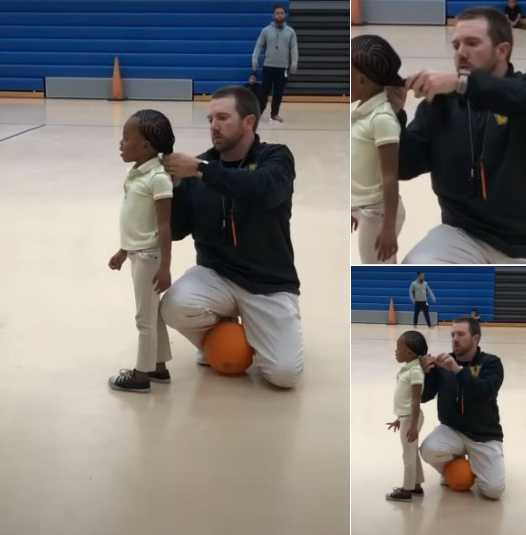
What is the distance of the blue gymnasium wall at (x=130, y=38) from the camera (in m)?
9.11

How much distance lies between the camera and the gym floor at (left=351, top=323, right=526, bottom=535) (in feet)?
4.98

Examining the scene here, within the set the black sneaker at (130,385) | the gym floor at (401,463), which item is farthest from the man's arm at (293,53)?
the gym floor at (401,463)

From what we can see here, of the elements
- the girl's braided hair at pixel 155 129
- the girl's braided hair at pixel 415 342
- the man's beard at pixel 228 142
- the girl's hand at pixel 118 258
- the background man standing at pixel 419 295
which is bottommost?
the girl's hand at pixel 118 258

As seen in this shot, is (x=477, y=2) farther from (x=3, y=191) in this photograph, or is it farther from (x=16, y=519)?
(x=3, y=191)

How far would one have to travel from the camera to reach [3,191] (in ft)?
15.6

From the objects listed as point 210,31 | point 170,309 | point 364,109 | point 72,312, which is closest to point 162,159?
point 170,309

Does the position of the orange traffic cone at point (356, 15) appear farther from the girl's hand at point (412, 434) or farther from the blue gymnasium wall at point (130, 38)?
the blue gymnasium wall at point (130, 38)

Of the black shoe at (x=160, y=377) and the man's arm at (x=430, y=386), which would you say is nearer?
the man's arm at (x=430, y=386)

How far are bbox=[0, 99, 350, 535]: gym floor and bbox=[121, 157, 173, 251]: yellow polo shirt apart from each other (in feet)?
1.54

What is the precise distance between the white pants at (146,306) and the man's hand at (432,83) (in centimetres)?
148

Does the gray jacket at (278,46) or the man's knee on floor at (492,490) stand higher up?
the gray jacket at (278,46)

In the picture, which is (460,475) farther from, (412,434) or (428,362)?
(428,362)

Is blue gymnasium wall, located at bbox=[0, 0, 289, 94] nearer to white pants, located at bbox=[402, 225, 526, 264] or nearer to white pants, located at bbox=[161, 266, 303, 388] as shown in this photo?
white pants, located at bbox=[161, 266, 303, 388]

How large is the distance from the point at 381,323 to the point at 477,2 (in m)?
0.60
